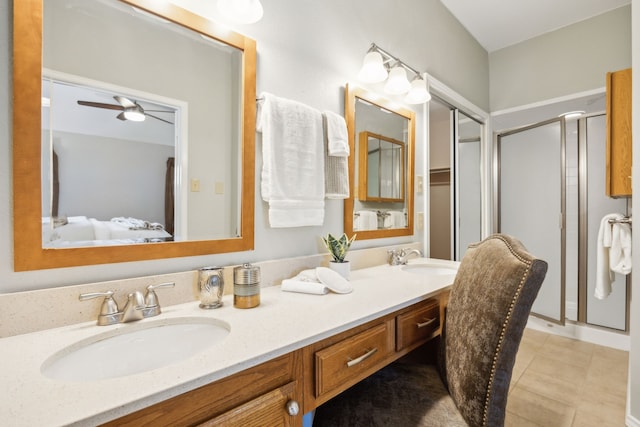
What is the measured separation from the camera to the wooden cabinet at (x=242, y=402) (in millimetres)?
538

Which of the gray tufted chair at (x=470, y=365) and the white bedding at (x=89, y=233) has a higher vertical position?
the white bedding at (x=89, y=233)

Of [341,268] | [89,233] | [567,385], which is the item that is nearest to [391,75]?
[341,268]

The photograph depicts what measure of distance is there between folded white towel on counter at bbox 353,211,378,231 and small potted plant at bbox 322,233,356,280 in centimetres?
26

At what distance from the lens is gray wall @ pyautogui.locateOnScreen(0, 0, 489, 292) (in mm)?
745

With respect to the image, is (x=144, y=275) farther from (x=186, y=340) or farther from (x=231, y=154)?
(x=231, y=154)

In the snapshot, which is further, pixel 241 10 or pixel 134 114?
pixel 241 10

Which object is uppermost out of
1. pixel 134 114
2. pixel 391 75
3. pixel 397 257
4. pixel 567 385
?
pixel 391 75

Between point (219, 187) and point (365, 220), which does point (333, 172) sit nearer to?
point (365, 220)

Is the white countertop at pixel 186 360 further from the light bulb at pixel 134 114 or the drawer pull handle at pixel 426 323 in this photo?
the light bulb at pixel 134 114

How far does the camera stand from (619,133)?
185cm

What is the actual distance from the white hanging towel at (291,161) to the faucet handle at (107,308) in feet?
1.91

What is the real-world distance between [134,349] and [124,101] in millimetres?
735

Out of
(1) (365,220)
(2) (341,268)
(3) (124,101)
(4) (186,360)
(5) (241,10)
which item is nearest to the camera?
(4) (186,360)

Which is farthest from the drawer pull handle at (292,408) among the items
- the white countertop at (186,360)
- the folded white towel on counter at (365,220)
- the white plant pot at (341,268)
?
the folded white towel on counter at (365,220)
